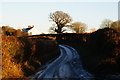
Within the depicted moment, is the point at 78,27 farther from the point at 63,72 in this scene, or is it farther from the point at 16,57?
the point at 16,57

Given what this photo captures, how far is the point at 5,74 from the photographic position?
43.1 ft

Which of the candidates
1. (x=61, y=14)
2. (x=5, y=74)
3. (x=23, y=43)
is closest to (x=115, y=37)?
(x=23, y=43)

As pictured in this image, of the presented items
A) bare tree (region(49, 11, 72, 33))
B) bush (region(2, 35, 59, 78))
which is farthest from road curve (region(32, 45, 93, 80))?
bare tree (region(49, 11, 72, 33))

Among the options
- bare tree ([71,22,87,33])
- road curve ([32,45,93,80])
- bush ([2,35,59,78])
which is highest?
bare tree ([71,22,87,33])

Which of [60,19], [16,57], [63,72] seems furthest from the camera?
[60,19]

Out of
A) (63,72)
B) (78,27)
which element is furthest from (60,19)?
(63,72)

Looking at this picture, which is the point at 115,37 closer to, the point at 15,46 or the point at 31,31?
the point at 15,46

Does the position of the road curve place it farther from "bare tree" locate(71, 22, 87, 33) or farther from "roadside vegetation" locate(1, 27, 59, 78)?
"bare tree" locate(71, 22, 87, 33)

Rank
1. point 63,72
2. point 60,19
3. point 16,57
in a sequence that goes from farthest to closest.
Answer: point 60,19 < point 63,72 < point 16,57

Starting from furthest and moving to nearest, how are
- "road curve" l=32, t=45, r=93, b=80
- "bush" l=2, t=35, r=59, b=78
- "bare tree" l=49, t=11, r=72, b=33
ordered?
"bare tree" l=49, t=11, r=72, b=33 < "road curve" l=32, t=45, r=93, b=80 < "bush" l=2, t=35, r=59, b=78

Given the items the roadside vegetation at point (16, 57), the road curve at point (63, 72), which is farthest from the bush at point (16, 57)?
the road curve at point (63, 72)

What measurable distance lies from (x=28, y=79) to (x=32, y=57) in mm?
6614

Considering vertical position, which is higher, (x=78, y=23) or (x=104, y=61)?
(x=78, y=23)

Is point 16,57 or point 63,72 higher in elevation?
point 16,57
